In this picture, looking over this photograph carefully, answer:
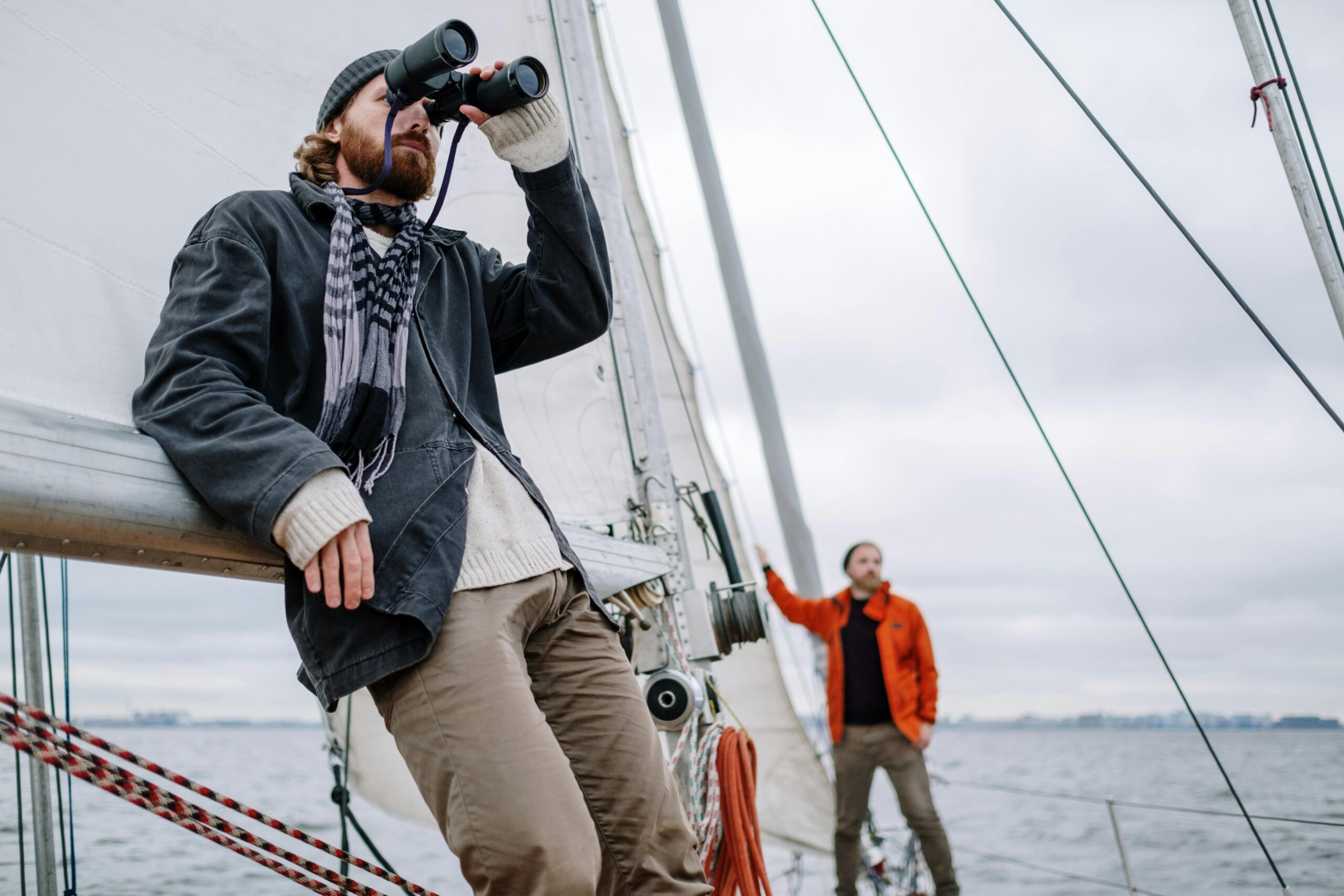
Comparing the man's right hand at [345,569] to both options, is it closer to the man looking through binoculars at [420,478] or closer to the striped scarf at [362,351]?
the man looking through binoculars at [420,478]

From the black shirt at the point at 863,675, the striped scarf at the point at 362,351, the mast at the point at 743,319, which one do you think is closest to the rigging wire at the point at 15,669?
the striped scarf at the point at 362,351

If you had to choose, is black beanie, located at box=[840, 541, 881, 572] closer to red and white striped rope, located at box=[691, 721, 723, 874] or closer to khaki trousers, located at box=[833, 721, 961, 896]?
khaki trousers, located at box=[833, 721, 961, 896]

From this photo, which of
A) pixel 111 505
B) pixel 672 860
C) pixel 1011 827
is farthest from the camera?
pixel 1011 827

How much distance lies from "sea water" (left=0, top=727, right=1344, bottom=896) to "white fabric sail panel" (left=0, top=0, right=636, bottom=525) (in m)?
2.88

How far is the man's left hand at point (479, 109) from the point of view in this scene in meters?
1.23

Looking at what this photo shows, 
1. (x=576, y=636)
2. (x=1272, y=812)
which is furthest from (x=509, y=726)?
(x=1272, y=812)

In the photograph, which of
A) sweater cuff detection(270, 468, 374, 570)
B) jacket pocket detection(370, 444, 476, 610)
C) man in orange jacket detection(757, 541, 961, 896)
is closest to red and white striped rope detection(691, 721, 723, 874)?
jacket pocket detection(370, 444, 476, 610)

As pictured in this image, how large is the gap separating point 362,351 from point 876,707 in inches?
139

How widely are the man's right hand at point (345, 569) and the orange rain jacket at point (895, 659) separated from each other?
350 cm

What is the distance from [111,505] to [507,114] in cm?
65

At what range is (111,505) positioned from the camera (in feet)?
2.88

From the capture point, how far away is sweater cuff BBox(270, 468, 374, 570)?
0.87 metres

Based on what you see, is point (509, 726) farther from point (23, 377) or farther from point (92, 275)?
point (92, 275)

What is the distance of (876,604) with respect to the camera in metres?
4.36
